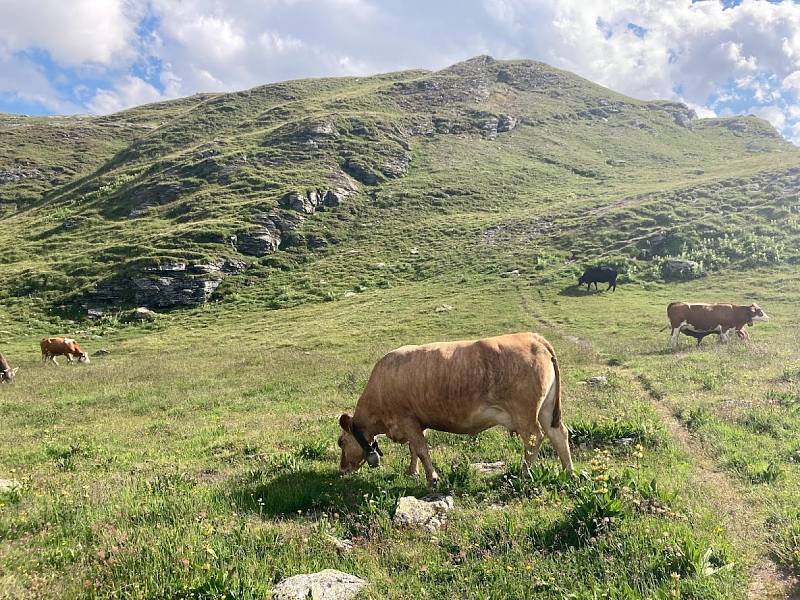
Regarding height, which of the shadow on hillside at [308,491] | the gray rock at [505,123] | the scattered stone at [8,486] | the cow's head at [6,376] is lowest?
the cow's head at [6,376]

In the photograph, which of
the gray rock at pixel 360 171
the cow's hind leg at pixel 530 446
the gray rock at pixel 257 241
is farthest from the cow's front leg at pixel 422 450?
the gray rock at pixel 360 171

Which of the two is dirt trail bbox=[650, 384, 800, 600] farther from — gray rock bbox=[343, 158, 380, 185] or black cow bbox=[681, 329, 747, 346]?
gray rock bbox=[343, 158, 380, 185]

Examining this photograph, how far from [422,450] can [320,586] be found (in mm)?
3488

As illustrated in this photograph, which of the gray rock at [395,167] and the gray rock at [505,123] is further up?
the gray rock at [505,123]

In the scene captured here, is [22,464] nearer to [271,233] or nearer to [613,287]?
[613,287]

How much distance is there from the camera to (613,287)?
130 ft

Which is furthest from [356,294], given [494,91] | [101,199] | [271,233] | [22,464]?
[494,91]

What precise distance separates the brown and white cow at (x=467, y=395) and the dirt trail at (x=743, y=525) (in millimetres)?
2103

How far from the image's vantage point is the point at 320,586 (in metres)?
4.93

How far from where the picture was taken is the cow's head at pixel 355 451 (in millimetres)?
8750

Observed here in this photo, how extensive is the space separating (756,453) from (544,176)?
3322 inches

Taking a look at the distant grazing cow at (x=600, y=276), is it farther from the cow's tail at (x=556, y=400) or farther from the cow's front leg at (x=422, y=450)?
the cow's front leg at (x=422, y=450)

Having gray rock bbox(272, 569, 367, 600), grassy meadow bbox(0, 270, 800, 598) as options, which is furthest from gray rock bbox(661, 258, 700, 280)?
gray rock bbox(272, 569, 367, 600)

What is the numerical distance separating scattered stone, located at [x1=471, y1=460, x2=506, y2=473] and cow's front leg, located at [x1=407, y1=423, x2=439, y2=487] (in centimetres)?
81
